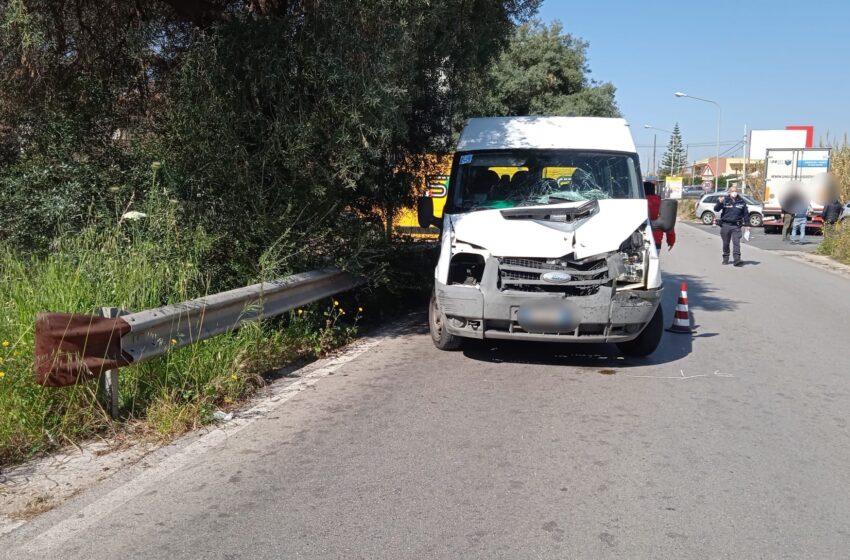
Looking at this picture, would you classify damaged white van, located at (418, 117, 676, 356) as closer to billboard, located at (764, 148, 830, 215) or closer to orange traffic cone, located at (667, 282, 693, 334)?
orange traffic cone, located at (667, 282, 693, 334)

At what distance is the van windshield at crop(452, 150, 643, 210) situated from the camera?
311 inches

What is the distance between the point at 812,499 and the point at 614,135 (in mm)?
5170

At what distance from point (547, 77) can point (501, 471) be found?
968 inches

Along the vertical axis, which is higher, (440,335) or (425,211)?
(425,211)

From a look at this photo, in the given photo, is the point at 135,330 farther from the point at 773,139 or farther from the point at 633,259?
the point at 773,139

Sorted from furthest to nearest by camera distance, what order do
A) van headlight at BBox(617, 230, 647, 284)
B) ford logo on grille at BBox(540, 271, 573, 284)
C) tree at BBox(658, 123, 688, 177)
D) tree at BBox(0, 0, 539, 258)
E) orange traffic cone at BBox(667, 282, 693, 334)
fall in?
tree at BBox(658, 123, 688, 177), orange traffic cone at BBox(667, 282, 693, 334), tree at BBox(0, 0, 539, 258), van headlight at BBox(617, 230, 647, 284), ford logo on grille at BBox(540, 271, 573, 284)

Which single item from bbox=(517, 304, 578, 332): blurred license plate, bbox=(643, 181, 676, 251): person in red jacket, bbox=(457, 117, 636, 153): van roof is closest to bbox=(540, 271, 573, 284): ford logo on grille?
bbox=(517, 304, 578, 332): blurred license plate

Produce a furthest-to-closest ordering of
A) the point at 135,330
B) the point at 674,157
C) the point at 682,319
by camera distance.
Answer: the point at 674,157, the point at 682,319, the point at 135,330

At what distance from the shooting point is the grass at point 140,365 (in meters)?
4.90

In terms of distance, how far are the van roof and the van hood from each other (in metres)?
1.11

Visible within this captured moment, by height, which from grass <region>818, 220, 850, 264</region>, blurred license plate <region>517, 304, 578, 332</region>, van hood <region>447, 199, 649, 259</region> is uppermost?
van hood <region>447, 199, 649, 259</region>

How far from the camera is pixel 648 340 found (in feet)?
24.6

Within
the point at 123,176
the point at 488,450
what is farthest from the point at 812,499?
the point at 123,176

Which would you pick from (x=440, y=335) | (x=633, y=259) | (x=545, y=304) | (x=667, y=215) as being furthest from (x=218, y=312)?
(x=667, y=215)
